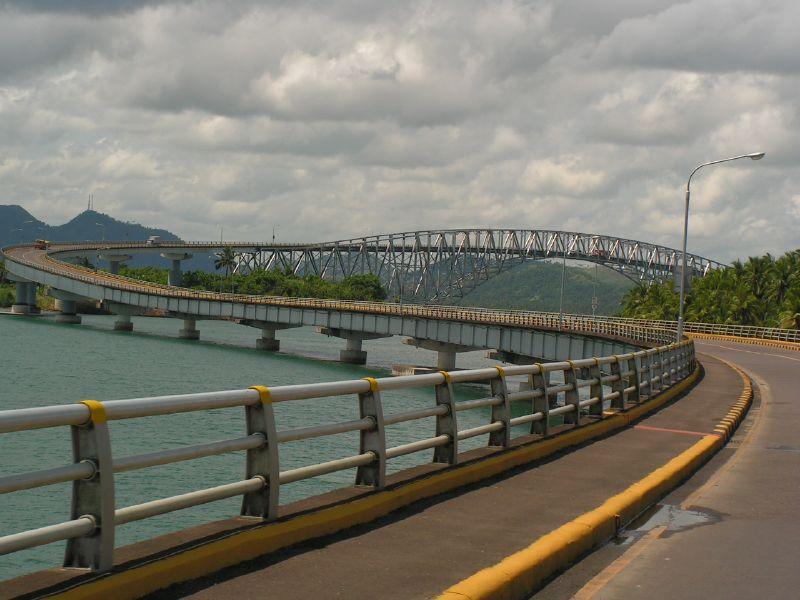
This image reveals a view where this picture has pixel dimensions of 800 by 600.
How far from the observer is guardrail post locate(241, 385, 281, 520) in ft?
29.0

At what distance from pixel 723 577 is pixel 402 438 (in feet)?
97.2

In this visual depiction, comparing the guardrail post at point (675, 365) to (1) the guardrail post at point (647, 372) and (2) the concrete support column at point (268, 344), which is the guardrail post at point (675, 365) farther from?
(2) the concrete support column at point (268, 344)

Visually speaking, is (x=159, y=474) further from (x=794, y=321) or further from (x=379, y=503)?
Result: (x=794, y=321)

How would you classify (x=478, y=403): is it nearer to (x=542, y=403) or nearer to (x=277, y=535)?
(x=542, y=403)

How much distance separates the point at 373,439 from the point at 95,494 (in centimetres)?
415

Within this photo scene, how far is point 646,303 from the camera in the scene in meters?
166

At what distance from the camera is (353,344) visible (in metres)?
109

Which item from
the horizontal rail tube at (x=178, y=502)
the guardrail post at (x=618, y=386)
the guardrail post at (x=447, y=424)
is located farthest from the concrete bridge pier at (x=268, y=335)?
the horizontal rail tube at (x=178, y=502)

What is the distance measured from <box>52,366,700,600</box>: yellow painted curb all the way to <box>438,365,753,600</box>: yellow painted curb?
0.12 meters

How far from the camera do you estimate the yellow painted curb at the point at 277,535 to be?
270 inches

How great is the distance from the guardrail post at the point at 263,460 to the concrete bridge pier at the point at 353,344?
94868 mm

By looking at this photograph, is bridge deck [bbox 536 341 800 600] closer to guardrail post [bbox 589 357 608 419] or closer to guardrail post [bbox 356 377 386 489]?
guardrail post [bbox 356 377 386 489]

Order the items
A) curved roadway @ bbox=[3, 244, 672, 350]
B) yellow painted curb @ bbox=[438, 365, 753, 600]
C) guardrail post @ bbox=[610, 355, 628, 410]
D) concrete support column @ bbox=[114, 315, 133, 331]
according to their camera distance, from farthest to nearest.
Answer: concrete support column @ bbox=[114, 315, 133, 331]
curved roadway @ bbox=[3, 244, 672, 350]
guardrail post @ bbox=[610, 355, 628, 410]
yellow painted curb @ bbox=[438, 365, 753, 600]

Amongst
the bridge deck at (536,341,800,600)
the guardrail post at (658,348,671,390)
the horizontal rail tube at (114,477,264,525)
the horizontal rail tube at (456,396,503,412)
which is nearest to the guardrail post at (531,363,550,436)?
the horizontal rail tube at (456,396,503,412)
